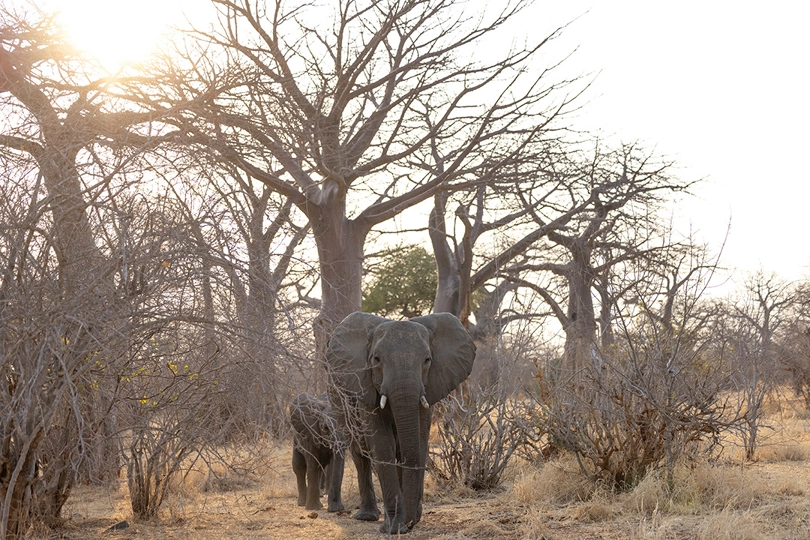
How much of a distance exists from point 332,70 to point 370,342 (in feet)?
17.3

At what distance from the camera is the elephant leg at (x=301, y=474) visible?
806 centimetres

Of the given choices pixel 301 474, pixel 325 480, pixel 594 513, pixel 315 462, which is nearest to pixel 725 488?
pixel 594 513

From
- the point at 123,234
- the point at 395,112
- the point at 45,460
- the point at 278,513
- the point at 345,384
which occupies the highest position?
the point at 395,112

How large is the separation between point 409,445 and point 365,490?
0.88 meters

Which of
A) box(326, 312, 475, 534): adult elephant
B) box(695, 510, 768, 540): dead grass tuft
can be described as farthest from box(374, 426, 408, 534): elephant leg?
box(695, 510, 768, 540): dead grass tuft

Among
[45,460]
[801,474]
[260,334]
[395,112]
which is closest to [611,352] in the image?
→ [801,474]

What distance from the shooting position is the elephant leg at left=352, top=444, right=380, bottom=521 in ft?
23.0

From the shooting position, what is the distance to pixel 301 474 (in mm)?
8102

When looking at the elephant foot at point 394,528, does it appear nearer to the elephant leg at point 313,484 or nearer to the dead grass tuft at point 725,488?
the elephant leg at point 313,484

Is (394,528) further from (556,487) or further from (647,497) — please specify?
(647,497)

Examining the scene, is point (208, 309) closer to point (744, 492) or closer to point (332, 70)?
point (744, 492)

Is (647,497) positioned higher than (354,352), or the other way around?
(354,352)

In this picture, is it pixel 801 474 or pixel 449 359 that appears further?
pixel 801 474

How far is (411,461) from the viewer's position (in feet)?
21.1
